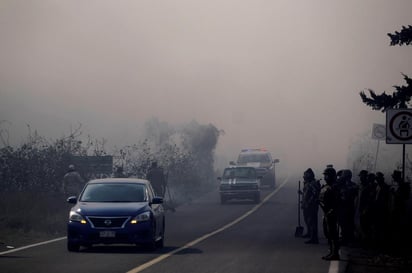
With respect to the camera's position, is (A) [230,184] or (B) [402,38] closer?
(B) [402,38]

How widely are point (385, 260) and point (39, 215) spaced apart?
571 inches

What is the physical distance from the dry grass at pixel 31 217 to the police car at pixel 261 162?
25952 millimetres

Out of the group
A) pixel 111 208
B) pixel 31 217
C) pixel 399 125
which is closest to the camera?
pixel 399 125

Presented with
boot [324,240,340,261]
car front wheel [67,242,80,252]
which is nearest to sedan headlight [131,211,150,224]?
car front wheel [67,242,80,252]

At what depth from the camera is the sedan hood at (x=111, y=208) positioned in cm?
2209

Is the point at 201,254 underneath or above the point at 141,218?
underneath

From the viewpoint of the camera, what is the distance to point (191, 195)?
54906mm

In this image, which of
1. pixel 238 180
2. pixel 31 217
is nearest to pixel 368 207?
pixel 31 217

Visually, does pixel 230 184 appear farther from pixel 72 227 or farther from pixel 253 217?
pixel 72 227

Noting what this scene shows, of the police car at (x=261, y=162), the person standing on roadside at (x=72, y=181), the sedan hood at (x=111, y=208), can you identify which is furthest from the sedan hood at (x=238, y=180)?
the sedan hood at (x=111, y=208)

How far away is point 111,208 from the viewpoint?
22.3m

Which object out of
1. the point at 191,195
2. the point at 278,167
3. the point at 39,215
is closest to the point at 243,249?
the point at 39,215

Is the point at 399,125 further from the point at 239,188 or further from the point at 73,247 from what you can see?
the point at 239,188

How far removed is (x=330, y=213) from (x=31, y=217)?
13228 mm
